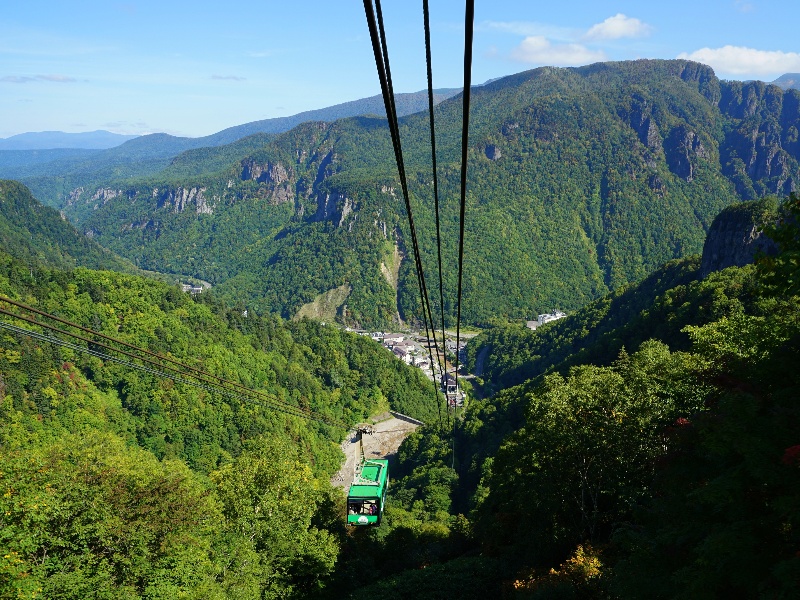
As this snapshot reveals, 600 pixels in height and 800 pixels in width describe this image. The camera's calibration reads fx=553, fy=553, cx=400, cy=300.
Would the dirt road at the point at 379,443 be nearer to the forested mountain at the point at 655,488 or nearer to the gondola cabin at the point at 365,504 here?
the forested mountain at the point at 655,488

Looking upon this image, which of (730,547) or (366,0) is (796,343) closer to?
(730,547)

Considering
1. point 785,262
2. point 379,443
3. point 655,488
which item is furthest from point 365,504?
point 379,443

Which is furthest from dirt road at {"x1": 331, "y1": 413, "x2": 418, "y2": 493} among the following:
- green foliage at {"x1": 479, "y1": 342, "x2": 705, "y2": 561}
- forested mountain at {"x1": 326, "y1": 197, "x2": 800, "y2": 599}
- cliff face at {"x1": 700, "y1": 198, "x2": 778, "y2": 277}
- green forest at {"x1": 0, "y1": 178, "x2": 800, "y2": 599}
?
green foliage at {"x1": 479, "y1": 342, "x2": 705, "y2": 561}

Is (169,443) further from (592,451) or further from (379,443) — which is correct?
(592,451)

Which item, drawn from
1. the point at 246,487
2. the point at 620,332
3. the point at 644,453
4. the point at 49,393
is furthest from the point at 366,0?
the point at 49,393

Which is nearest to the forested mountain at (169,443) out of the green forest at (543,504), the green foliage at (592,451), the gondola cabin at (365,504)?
the green forest at (543,504)

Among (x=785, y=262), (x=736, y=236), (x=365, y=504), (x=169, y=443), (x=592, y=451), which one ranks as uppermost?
(x=785, y=262)
